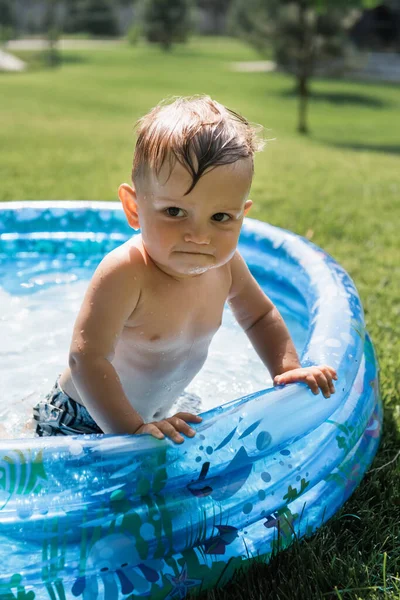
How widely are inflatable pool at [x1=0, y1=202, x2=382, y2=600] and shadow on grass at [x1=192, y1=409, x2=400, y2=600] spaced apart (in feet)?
0.13

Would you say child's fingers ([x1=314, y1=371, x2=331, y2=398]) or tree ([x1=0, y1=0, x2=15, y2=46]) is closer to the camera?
child's fingers ([x1=314, y1=371, x2=331, y2=398])

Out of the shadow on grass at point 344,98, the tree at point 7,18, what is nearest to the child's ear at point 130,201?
the shadow on grass at point 344,98

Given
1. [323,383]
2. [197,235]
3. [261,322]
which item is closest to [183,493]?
[323,383]

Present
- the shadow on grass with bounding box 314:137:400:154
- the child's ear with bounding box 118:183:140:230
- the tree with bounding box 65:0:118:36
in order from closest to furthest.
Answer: the child's ear with bounding box 118:183:140:230, the shadow on grass with bounding box 314:137:400:154, the tree with bounding box 65:0:118:36

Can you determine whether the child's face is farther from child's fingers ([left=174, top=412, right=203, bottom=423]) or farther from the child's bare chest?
child's fingers ([left=174, top=412, right=203, bottom=423])

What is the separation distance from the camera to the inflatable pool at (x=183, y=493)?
169cm

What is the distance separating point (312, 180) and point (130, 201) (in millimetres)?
5424

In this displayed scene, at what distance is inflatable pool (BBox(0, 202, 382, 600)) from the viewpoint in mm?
1694

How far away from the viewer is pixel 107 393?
6.15ft

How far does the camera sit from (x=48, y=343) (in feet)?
11.5

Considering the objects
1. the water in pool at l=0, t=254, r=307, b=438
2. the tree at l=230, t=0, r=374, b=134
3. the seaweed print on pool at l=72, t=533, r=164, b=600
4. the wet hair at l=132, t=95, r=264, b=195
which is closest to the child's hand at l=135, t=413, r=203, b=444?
the seaweed print on pool at l=72, t=533, r=164, b=600

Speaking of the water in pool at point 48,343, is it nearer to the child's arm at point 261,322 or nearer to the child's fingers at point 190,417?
the child's arm at point 261,322

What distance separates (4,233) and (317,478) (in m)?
2.56

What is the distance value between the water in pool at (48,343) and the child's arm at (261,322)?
55cm
